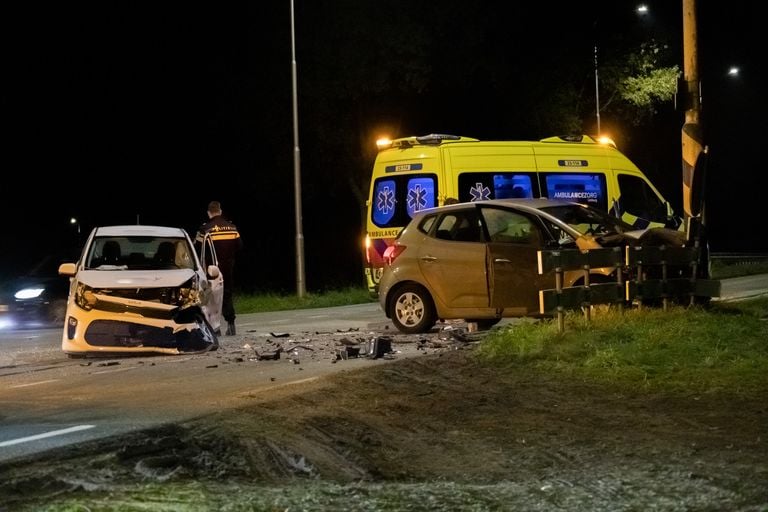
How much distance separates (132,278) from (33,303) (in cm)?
613

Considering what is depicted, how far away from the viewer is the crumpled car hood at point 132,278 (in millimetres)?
12141

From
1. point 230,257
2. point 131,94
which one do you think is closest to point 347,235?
point 131,94

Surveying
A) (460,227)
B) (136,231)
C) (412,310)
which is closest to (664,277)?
(460,227)

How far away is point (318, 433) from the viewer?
7152 mm

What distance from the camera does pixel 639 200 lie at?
18172 millimetres

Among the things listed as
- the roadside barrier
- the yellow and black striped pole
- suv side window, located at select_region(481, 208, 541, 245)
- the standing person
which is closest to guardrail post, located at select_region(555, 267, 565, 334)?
the roadside barrier

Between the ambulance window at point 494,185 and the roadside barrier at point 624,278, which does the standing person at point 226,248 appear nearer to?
the ambulance window at point 494,185

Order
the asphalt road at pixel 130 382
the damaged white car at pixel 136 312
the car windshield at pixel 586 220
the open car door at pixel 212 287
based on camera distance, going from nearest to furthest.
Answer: the asphalt road at pixel 130 382
the damaged white car at pixel 136 312
the car windshield at pixel 586 220
the open car door at pixel 212 287

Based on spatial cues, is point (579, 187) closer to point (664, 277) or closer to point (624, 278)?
point (664, 277)

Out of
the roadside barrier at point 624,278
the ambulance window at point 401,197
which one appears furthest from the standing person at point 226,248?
the roadside barrier at point 624,278

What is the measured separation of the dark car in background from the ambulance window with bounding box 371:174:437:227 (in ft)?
18.7

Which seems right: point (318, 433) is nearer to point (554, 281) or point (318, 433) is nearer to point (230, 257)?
point (554, 281)

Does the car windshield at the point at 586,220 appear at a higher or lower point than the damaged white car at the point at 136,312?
higher

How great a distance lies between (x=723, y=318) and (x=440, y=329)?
3885 millimetres
